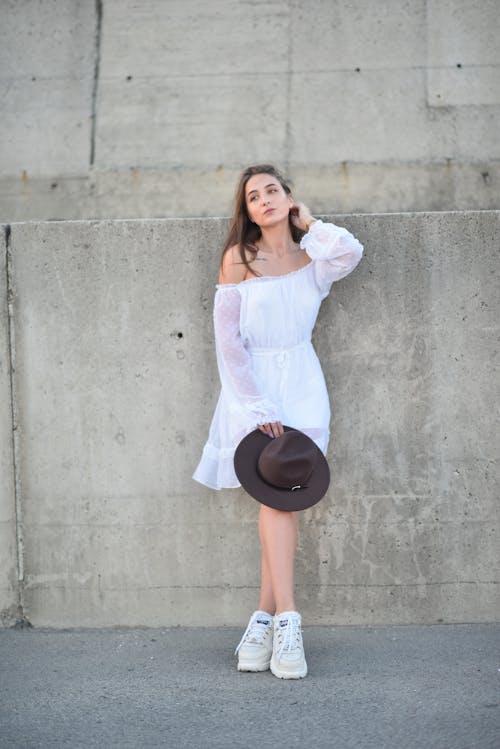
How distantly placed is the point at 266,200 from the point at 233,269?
0.31 m

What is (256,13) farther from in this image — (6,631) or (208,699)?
(208,699)

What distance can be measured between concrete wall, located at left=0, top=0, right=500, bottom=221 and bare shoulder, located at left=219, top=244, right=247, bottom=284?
7.78ft

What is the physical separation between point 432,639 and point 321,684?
2.36 ft

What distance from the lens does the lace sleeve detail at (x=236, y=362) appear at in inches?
133

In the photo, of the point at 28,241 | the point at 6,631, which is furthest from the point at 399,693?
the point at 28,241

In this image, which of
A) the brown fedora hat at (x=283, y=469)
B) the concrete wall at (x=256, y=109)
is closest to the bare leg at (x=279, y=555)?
the brown fedora hat at (x=283, y=469)

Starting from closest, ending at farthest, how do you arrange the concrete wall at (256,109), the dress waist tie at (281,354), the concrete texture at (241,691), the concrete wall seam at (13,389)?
the concrete texture at (241,691)
the dress waist tie at (281,354)
the concrete wall seam at (13,389)
the concrete wall at (256,109)

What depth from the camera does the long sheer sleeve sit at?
11.2 feet

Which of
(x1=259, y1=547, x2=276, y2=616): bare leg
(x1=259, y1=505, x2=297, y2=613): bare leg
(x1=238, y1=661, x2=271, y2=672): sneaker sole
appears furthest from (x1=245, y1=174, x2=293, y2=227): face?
(x1=238, y1=661, x2=271, y2=672): sneaker sole

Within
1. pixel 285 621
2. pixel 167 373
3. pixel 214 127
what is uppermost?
pixel 214 127

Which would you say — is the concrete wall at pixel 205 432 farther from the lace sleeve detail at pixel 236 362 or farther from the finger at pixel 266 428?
the finger at pixel 266 428

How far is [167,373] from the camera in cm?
388

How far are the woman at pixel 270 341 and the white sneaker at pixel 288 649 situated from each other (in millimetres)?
56

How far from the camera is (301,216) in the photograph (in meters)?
3.59
